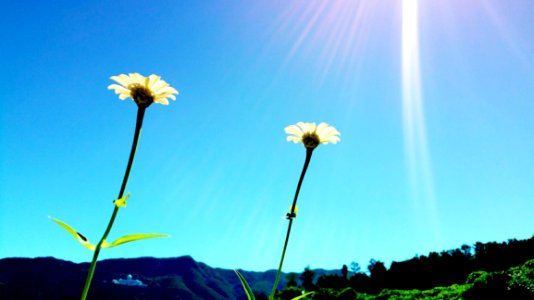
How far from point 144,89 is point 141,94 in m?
0.03

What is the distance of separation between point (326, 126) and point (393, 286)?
59598 millimetres

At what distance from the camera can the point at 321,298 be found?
32906 mm

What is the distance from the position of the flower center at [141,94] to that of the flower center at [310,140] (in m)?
1.17

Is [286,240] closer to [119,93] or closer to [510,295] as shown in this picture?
[119,93]

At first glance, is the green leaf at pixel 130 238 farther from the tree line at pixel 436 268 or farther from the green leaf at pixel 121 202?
the tree line at pixel 436 268

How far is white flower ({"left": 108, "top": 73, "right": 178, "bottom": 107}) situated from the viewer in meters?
2.39

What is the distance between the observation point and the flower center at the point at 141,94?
238 centimetres

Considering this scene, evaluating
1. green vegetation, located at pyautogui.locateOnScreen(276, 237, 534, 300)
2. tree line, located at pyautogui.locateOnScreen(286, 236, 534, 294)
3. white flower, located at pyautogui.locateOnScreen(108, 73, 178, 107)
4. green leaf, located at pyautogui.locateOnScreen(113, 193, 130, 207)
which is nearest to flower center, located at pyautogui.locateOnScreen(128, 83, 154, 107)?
white flower, located at pyautogui.locateOnScreen(108, 73, 178, 107)

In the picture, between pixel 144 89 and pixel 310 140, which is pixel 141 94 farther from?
pixel 310 140

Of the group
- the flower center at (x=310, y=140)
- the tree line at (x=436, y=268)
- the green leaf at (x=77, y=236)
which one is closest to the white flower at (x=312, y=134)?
the flower center at (x=310, y=140)

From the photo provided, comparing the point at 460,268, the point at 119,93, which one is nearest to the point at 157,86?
the point at 119,93

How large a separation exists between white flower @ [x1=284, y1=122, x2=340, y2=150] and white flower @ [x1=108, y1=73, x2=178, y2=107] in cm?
99

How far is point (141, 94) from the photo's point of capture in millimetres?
2400

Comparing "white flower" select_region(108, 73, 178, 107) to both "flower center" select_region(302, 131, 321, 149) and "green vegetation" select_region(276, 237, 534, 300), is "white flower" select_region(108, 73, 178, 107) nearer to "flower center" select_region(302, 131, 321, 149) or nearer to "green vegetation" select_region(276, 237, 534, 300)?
"flower center" select_region(302, 131, 321, 149)
